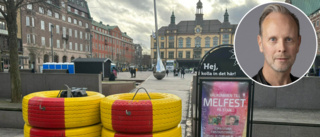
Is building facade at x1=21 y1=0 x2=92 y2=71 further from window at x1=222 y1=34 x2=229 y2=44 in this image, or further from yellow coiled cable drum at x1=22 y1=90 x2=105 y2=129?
window at x1=222 y1=34 x2=229 y2=44

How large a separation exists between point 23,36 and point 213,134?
48714 millimetres

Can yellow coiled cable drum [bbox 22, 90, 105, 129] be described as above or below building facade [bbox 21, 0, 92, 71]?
Result: below

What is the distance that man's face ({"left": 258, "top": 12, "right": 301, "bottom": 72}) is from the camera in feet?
7.21

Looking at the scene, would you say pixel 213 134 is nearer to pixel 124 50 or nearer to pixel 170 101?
pixel 170 101

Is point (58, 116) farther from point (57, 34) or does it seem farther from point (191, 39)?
point (191, 39)

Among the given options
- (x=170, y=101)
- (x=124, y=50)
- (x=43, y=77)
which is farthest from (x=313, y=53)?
(x=124, y=50)

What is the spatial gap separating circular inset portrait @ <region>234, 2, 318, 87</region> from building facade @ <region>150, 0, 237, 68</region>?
72497 mm

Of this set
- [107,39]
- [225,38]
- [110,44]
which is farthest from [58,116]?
[110,44]

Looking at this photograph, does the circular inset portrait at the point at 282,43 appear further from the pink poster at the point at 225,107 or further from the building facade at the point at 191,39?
the building facade at the point at 191,39

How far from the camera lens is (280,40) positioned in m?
2.19

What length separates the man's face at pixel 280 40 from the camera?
220cm

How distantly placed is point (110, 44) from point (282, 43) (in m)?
81.4

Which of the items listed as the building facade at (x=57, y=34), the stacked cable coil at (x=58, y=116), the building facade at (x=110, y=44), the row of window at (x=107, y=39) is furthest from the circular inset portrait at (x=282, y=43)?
the row of window at (x=107, y=39)

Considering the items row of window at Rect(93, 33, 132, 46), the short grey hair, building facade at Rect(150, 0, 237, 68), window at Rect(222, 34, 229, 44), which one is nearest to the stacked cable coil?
the short grey hair
